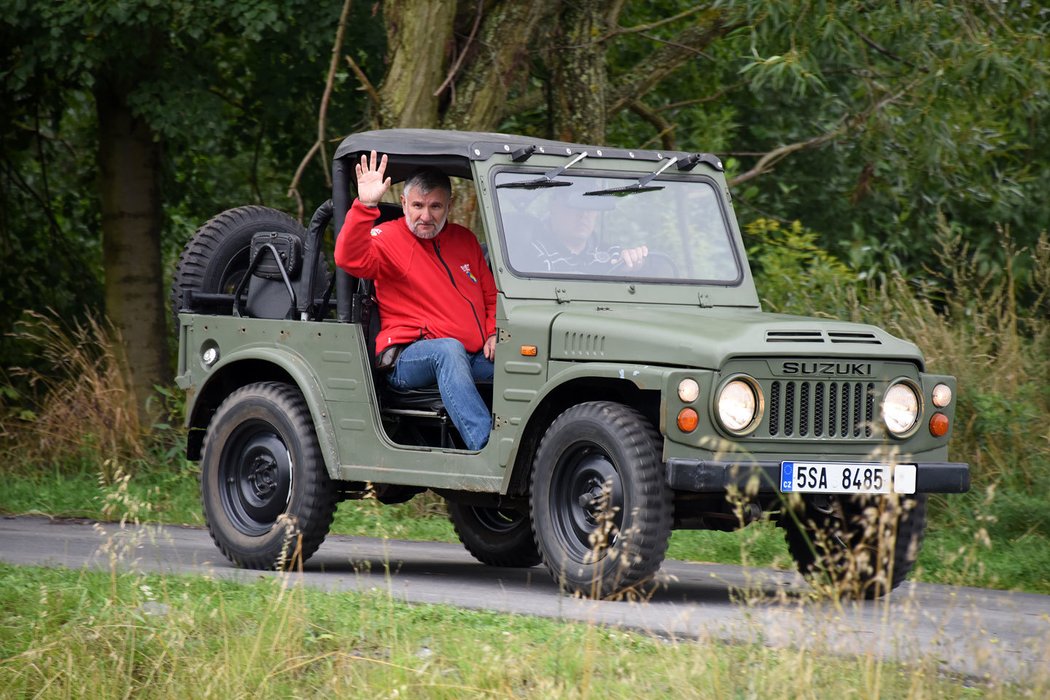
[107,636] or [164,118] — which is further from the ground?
[164,118]

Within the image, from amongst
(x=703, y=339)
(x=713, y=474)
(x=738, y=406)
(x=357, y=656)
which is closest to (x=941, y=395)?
(x=738, y=406)

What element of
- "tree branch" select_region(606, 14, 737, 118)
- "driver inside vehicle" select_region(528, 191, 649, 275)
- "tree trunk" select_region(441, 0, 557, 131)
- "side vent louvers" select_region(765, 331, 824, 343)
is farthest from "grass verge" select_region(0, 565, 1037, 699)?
"tree branch" select_region(606, 14, 737, 118)

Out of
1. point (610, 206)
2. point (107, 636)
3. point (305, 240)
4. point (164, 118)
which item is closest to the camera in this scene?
point (107, 636)

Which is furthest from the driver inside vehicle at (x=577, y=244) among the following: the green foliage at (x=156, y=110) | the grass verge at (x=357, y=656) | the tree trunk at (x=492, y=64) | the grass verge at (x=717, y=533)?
the green foliage at (x=156, y=110)

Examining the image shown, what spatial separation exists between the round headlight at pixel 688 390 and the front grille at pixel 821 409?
0.37m

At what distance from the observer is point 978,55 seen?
12.1 m

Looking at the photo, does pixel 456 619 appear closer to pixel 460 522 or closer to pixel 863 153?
pixel 460 522

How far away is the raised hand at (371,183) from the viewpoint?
8172 millimetres

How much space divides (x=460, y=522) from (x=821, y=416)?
2.91 meters

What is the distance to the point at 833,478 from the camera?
7.11 m

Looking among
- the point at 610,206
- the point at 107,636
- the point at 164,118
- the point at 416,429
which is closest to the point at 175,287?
the point at 416,429

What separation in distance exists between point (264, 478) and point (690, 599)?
8.17 feet

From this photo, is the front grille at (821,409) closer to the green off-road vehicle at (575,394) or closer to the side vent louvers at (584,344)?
the green off-road vehicle at (575,394)

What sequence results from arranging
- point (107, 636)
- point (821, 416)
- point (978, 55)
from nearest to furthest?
point (107, 636)
point (821, 416)
point (978, 55)
